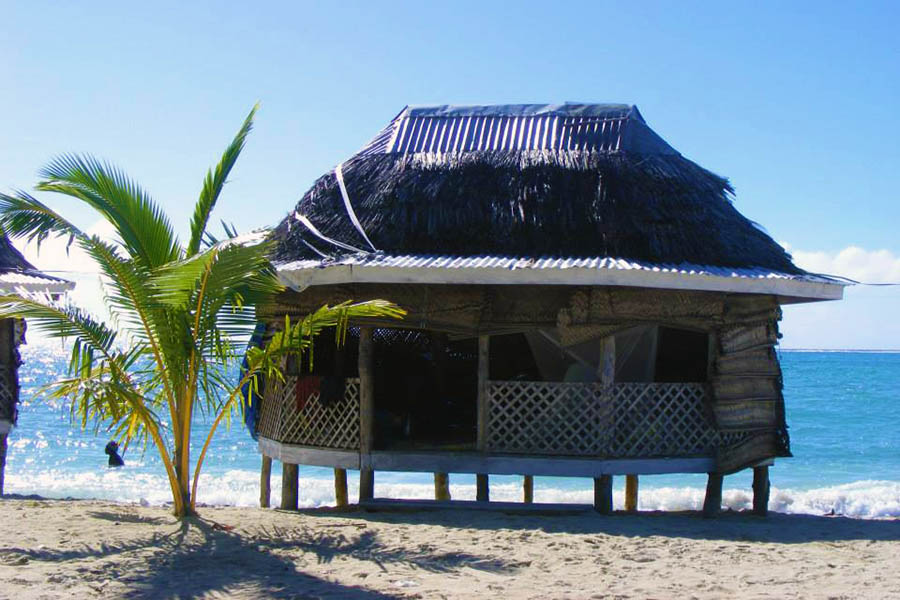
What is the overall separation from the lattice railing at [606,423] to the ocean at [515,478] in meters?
8.64

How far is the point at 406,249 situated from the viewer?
11.1 m

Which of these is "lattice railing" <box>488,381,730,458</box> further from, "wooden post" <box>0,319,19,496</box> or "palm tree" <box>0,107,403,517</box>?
"wooden post" <box>0,319,19,496</box>

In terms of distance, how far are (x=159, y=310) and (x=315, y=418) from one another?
3.30 meters

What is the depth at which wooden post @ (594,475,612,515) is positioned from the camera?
37.0ft

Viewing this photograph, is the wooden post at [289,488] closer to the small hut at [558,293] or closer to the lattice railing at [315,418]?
the small hut at [558,293]

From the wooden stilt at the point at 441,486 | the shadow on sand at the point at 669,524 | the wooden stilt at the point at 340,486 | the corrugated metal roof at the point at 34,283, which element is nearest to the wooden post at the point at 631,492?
the wooden stilt at the point at 441,486

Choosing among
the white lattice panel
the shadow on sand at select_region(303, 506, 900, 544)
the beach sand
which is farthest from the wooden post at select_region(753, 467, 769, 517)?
the white lattice panel

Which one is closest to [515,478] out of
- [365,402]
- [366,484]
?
[366,484]

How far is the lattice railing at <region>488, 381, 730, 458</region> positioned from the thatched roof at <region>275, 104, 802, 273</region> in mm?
1483

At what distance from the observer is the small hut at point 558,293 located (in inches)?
425

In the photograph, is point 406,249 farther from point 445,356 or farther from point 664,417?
point 445,356

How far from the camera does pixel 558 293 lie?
11102 millimetres

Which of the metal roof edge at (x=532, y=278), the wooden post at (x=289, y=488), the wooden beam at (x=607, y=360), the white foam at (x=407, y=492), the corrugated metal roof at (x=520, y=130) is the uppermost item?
the corrugated metal roof at (x=520, y=130)

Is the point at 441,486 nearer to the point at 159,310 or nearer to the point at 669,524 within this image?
the point at 669,524
